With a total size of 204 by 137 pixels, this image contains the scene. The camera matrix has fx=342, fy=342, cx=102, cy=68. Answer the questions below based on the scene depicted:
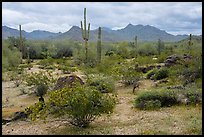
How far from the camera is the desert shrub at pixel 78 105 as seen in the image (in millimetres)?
9227

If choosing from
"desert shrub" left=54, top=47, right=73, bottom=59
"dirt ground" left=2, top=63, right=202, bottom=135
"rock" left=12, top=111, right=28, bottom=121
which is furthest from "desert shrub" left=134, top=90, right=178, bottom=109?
"desert shrub" left=54, top=47, right=73, bottom=59

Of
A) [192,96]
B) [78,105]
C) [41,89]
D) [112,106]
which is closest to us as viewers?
[78,105]

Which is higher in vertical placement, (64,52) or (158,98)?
(64,52)

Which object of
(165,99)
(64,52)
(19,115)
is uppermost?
(64,52)

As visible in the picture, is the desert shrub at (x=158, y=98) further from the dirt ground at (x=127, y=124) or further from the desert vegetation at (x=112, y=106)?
the dirt ground at (x=127, y=124)

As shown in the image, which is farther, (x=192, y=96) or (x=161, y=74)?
(x=161, y=74)

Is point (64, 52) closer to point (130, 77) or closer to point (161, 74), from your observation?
point (161, 74)

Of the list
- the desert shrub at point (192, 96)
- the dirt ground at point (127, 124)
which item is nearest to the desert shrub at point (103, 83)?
the dirt ground at point (127, 124)

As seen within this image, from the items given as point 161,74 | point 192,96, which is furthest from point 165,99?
point 161,74

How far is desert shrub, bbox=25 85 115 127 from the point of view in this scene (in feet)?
30.3

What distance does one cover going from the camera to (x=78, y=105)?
9203mm

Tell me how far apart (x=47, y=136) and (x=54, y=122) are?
5.60 feet

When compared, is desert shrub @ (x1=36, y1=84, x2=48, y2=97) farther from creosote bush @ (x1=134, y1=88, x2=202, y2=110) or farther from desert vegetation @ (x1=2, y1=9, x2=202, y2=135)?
creosote bush @ (x1=134, y1=88, x2=202, y2=110)

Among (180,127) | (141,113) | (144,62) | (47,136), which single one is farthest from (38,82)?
(144,62)
